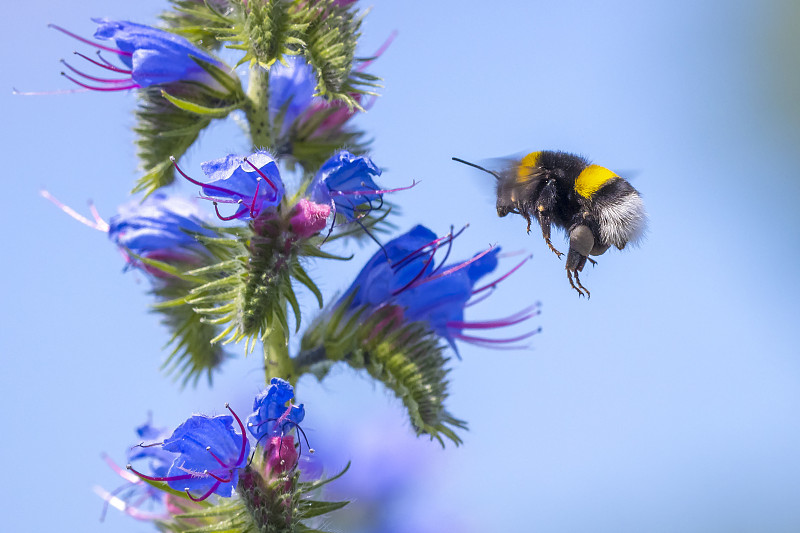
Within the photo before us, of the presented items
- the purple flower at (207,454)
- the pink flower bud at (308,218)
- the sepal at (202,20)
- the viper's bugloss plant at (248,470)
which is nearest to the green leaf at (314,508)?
the viper's bugloss plant at (248,470)

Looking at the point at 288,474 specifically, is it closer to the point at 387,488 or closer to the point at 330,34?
the point at 330,34

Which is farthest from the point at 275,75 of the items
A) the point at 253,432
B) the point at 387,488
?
the point at 387,488

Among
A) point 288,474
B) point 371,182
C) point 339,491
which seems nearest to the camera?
point 288,474

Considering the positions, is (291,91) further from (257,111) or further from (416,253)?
(416,253)

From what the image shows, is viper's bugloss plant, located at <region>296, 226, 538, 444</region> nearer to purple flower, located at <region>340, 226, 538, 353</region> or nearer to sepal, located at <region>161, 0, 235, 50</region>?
purple flower, located at <region>340, 226, 538, 353</region>

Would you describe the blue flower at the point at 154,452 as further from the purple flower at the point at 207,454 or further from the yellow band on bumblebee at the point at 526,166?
the yellow band on bumblebee at the point at 526,166

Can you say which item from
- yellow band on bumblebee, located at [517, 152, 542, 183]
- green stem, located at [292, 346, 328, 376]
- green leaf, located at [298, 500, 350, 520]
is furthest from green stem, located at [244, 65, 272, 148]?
green leaf, located at [298, 500, 350, 520]
